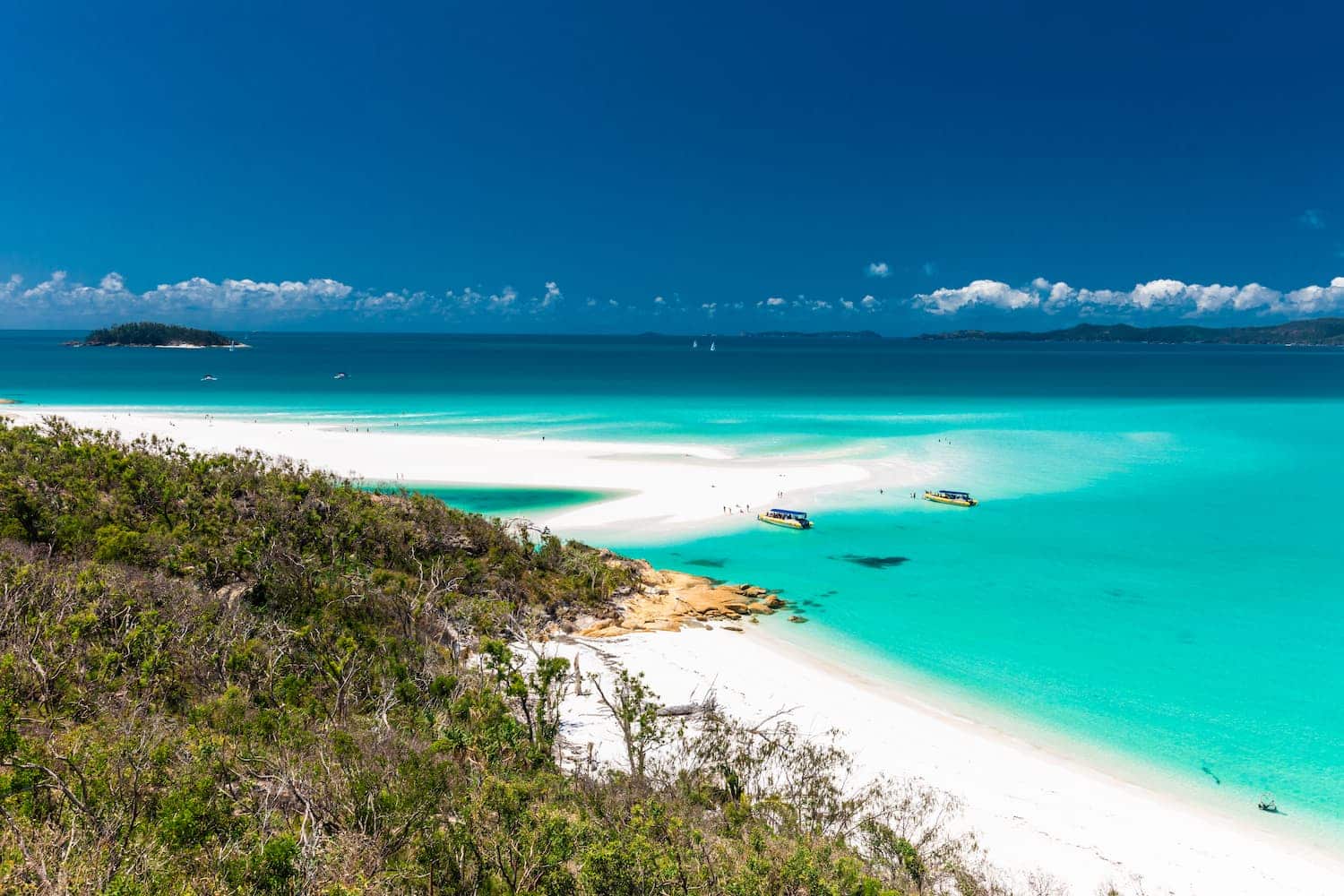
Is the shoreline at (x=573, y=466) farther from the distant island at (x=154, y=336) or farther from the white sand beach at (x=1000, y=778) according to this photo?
the distant island at (x=154, y=336)

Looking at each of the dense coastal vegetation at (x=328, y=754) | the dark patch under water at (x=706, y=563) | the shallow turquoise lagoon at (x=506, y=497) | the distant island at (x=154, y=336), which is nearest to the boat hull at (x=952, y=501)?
the dark patch under water at (x=706, y=563)

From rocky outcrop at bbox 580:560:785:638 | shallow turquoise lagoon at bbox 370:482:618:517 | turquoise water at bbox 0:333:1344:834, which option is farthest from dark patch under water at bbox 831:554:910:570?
shallow turquoise lagoon at bbox 370:482:618:517

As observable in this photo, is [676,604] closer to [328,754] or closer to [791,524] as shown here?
[791,524]

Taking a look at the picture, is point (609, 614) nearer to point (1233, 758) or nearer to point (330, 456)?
point (1233, 758)

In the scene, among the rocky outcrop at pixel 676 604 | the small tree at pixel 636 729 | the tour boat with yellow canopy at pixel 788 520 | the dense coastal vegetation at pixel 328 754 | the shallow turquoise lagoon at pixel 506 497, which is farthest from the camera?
the shallow turquoise lagoon at pixel 506 497

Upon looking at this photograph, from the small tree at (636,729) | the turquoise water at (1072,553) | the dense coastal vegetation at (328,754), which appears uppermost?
the dense coastal vegetation at (328,754)

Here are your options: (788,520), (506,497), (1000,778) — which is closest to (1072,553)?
(788,520)
